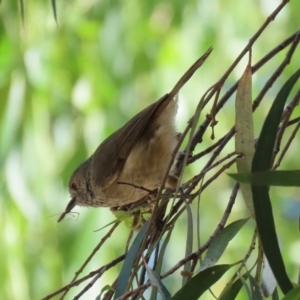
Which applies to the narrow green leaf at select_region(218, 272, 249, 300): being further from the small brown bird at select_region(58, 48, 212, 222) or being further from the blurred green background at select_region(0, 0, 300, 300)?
the blurred green background at select_region(0, 0, 300, 300)

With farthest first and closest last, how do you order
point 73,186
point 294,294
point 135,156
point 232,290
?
point 73,186
point 135,156
point 232,290
point 294,294

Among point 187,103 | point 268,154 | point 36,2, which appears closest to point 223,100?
point 268,154

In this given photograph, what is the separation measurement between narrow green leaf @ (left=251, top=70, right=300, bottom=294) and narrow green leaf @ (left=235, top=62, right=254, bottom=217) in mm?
132

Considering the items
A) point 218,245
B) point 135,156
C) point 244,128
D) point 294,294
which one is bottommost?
point 294,294

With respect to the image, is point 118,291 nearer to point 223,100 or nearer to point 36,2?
point 223,100

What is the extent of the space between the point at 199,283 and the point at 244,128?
257mm

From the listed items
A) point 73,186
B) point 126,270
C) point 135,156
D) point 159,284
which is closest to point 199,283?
point 159,284

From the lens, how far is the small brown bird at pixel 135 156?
69.8 inches

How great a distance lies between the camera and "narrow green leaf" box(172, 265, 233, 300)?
88 cm

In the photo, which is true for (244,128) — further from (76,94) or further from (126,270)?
(76,94)

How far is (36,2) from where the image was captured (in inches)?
85.8

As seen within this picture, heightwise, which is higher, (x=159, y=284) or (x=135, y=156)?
(x=135, y=156)

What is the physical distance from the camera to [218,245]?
0.97 metres

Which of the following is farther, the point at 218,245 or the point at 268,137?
the point at 218,245
